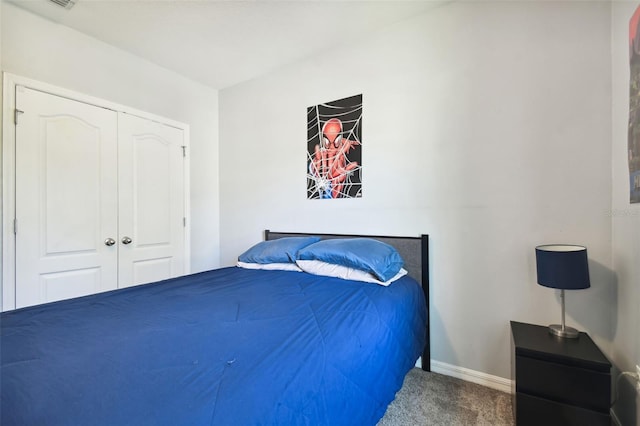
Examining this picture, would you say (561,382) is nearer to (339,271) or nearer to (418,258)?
(418,258)

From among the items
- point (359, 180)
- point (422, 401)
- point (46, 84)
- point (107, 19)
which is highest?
point (107, 19)

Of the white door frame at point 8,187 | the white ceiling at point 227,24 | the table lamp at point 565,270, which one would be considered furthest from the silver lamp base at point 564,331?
the white door frame at point 8,187

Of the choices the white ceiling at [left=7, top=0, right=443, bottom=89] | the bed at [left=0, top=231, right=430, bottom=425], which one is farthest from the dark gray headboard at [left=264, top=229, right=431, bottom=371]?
the white ceiling at [left=7, top=0, right=443, bottom=89]

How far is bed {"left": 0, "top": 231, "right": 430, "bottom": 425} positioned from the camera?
0.67 m

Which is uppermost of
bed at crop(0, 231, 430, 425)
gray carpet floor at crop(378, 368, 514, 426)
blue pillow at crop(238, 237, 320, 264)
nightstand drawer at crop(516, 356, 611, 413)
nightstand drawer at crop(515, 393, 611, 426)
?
blue pillow at crop(238, 237, 320, 264)

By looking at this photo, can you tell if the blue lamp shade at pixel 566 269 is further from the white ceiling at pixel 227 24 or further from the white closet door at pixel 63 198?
the white closet door at pixel 63 198

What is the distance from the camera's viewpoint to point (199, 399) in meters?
0.68

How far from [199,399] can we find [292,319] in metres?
0.56

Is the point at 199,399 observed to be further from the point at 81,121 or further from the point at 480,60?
the point at 81,121

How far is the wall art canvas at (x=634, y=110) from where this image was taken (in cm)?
129

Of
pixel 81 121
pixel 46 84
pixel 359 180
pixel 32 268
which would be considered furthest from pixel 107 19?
pixel 359 180

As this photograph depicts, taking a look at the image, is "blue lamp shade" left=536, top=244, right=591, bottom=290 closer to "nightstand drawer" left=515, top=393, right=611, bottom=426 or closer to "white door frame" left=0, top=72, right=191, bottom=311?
"nightstand drawer" left=515, top=393, right=611, bottom=426

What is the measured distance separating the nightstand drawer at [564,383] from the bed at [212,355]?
0.56 meters

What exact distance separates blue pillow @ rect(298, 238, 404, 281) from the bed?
0.11 metres
